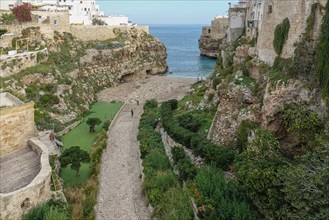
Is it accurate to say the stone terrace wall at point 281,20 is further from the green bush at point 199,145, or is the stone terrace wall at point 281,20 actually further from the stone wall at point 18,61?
the stone wall at point 18,61

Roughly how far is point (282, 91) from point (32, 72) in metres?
28.6

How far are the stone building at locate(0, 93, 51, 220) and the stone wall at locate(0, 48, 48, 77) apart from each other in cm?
1302

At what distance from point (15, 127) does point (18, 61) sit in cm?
1955

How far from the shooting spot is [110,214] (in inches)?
771

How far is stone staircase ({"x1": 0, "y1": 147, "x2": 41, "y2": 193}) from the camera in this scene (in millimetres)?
18172

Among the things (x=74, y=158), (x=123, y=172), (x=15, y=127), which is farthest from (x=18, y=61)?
(x=123, y=172)

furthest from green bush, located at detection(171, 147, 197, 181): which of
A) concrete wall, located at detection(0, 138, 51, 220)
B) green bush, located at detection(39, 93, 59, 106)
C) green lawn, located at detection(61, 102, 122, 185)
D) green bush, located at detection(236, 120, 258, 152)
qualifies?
green bush, located at detection(39, 93, 59, 106)

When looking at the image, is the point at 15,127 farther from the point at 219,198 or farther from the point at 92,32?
the point at 92,32

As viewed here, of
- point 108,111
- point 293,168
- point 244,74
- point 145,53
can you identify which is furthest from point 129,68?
point 293,168

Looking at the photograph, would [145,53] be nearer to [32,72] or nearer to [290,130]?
[32,72]

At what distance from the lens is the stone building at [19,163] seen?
1642 centimetres

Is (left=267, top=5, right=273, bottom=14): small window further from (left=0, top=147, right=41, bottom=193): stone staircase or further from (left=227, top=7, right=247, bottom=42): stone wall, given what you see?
(left=0, top=147, right=41, bottom=193): stone staircase

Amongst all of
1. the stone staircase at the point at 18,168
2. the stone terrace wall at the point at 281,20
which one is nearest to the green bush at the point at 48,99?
the stone staircase at the point at 18,168

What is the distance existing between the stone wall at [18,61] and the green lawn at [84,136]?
879 cm
